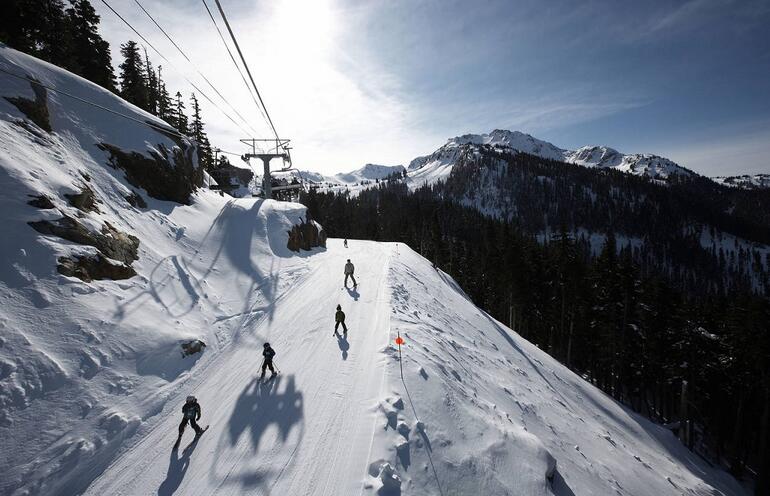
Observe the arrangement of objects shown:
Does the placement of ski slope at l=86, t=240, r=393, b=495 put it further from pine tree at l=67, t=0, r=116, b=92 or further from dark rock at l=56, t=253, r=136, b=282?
pine tree at l=67, t=0, r=116, b=92

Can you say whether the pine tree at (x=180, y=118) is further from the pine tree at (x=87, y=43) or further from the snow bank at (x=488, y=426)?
the snow bank at (x=488, y=426)

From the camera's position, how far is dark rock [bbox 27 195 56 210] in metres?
10.9

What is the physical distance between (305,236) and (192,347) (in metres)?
19.2

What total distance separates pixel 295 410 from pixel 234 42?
9.29m

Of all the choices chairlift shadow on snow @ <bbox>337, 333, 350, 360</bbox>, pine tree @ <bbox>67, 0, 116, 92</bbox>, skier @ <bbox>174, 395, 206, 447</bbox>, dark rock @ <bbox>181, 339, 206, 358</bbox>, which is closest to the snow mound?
dark rock @ <bbox>181, 339, 206, 358</bbox>

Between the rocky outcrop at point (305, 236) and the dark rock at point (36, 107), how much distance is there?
15399 millimetres

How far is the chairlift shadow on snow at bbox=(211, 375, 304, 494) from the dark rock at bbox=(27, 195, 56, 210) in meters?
9.94

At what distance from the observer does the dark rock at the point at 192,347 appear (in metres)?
11.3

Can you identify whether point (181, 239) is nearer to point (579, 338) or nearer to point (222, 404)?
point (222, 404)

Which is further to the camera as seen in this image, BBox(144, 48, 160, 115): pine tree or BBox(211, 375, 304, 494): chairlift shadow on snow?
BBox(144, 48, 160, 115): pine tree

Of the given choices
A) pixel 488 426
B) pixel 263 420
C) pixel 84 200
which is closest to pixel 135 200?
pixel 84 200

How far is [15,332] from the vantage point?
8070mm

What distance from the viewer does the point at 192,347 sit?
11.6 meters

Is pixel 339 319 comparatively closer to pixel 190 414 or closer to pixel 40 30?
pixel 190 414
